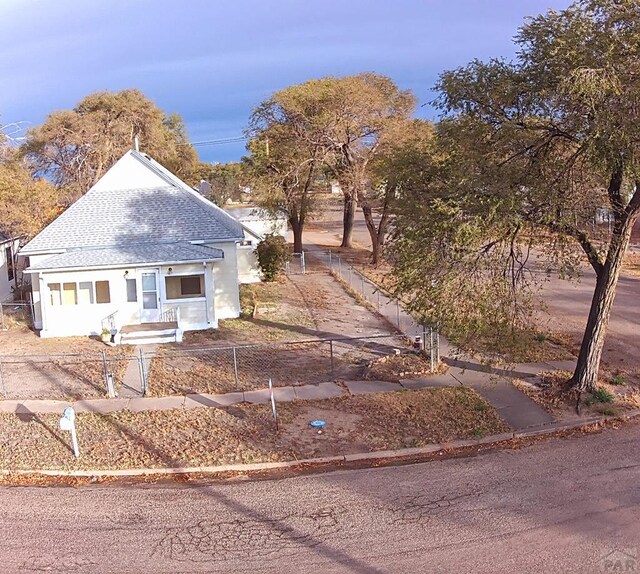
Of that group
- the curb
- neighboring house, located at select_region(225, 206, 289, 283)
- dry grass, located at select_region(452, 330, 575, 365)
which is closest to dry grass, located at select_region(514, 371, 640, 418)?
dry grass, located at select_region(452, 330, 575, 365)

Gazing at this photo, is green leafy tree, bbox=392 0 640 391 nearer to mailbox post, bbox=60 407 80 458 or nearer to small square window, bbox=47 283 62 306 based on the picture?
mailbox post, bbox=60 407 80 458

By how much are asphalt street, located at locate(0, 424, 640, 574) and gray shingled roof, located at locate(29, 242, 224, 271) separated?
40.8 feet

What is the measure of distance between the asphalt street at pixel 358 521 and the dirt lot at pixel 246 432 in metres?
0.95

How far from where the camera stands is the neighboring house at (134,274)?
21.9 metres

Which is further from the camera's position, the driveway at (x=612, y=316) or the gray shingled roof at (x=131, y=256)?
the gray shingled roof at (x=131, y=256)

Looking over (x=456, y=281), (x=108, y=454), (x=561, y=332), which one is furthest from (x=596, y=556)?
(x=561, y=332)

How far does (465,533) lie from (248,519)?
2.95m

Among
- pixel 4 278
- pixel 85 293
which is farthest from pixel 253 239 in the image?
pixel 85 293

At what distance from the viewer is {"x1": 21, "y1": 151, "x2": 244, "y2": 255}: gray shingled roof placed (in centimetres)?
2327

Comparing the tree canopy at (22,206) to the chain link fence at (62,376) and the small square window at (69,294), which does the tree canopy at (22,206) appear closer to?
the small square window at (69,294)

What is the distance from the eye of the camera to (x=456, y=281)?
12.1 meters

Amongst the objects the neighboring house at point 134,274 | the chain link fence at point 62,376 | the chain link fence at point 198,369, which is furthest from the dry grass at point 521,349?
the neighboring house at point 134,274

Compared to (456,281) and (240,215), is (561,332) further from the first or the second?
(240,215)

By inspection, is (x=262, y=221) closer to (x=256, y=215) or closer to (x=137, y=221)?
(x=256, y=215)
